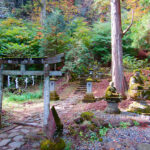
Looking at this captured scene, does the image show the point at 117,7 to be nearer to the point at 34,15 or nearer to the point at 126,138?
the point at 126,138

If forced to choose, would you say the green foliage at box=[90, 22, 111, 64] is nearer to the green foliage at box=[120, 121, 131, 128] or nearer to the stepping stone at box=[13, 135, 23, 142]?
the green foliage at box=[120, 121, 131, 128]

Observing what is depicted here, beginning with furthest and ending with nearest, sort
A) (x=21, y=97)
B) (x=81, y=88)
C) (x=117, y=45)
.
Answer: (x=81, y=88) → (x=21, y=97) → (x=117, y=45)

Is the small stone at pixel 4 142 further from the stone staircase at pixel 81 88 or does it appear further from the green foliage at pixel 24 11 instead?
the green foliage at pixel 24 11

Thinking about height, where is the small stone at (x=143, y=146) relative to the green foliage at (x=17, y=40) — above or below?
below

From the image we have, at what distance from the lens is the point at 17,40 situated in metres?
12.6

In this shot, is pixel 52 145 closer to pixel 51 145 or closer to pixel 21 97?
pixel 51 145

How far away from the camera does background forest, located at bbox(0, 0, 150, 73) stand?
981cm

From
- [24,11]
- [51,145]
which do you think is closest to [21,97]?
[51,145]

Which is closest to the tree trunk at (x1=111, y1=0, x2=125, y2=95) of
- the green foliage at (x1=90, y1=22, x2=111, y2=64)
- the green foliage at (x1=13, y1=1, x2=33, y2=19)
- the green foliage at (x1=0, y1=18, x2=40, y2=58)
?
the green foliage at (x1=0, y1=18, x2=40, y2=58)

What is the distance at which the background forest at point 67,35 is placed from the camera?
Result: 981cm

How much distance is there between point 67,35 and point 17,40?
462 centimetres

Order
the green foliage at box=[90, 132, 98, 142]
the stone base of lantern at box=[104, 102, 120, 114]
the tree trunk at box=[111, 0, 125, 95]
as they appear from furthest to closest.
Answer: the tree trunk at box=[111, 0, 125, 95]
the stone base of lantern at box=[104, 102, 120, 114]
the green foliage at box=[90, 132, 98, 142]

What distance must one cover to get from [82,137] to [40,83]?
32.2ft

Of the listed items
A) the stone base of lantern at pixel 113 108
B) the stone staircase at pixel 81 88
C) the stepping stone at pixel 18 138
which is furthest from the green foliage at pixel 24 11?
the stepping stone at pixel 18 138
